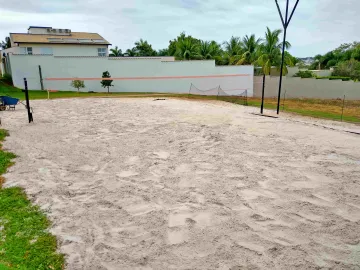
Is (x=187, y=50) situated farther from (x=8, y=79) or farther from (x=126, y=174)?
(x=126, y=174)

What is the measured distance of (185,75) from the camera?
26344 mm

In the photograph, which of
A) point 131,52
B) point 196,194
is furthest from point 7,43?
point 196,194

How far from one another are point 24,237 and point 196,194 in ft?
8.51

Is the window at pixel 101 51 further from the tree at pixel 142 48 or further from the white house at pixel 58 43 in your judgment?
the tree at pixel 142 48

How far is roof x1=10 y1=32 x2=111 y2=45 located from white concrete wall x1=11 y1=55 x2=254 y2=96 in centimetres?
760

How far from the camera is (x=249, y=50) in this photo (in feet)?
108

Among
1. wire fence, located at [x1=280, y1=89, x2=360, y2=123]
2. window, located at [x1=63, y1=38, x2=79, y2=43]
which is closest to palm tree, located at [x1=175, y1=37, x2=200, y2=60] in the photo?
window, located at [x1=63, y1=38, x2=79, y2=43]

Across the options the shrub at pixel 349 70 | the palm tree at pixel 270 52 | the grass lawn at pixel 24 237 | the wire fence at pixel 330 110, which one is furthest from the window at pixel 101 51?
the grass lawn at pixel 24 237

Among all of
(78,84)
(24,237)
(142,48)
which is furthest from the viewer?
(142,48)

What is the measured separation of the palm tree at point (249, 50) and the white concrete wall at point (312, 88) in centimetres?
590

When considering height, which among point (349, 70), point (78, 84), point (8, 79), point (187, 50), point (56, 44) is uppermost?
point (56, 44)

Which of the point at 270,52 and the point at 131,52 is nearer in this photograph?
the point at 270,52

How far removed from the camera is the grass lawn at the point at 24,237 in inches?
125

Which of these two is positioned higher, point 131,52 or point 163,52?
point 163,52
